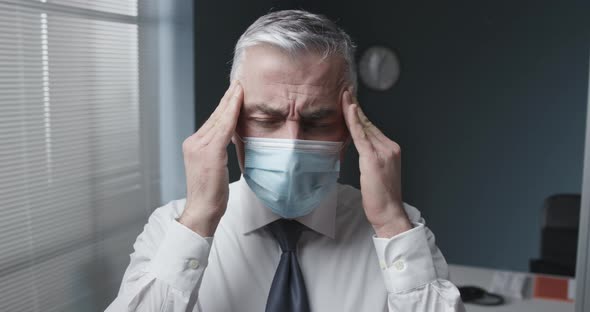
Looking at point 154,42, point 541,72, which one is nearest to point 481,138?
point 541,72

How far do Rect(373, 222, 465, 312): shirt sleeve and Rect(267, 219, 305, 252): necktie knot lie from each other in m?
0.21

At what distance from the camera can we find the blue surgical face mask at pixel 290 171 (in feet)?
4.61

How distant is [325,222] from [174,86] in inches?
85.9

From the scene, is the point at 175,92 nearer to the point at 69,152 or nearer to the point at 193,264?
the point at 69,152

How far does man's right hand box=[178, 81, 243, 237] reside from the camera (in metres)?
1.34

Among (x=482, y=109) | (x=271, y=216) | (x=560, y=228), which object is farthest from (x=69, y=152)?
(x=482, y=109)

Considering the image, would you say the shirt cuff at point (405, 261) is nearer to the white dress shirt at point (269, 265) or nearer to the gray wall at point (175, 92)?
the white dress shirt at point (269, 265)

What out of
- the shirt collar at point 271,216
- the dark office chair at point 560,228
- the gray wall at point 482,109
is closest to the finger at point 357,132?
the shirt collar at point 271,216

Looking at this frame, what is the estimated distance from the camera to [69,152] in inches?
108

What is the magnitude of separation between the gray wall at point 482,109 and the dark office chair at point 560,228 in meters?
1.31

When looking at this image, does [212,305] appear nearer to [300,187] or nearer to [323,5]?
[300,187]

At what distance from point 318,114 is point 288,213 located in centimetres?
23

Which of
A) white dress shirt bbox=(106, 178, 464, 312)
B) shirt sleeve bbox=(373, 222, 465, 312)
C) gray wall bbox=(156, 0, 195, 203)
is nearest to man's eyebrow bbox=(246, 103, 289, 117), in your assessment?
white dress shirt bbox=(106, 178, 464, 312)

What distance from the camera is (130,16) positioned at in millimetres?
3104
